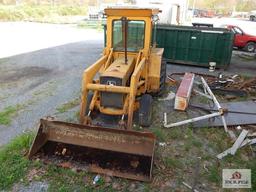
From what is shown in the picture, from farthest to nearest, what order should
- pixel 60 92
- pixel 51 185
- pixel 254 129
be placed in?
pixel 60 92 → pixel 254 129 → pixel 51 185

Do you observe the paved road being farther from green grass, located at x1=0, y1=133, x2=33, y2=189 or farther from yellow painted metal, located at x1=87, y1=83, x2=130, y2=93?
yellow painted metal, located at x1=87, y1=83, x2=130, y2=93

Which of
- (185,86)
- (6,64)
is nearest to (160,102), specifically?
(185,86)

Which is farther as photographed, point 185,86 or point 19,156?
point 185,86

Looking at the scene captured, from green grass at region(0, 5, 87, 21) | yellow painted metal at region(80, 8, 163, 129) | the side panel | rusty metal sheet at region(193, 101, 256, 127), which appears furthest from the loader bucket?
green grass at region(0, 5, 87, 21)

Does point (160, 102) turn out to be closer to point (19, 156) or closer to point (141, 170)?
point (141, 170)

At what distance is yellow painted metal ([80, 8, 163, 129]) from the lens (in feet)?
17.5

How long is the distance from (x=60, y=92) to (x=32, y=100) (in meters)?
0.96

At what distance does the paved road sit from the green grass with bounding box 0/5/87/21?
17406mm

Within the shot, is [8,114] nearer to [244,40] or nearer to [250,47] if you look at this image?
[244,40]

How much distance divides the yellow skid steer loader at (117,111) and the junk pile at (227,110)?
80cm

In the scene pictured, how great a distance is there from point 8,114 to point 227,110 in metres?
5.26

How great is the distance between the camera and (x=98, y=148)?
15.5ft

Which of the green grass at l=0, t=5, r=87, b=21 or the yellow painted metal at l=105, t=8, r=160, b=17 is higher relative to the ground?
the yellow painted metal at l=105, t=8, r=160, b=17

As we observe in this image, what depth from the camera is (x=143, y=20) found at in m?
6.14
